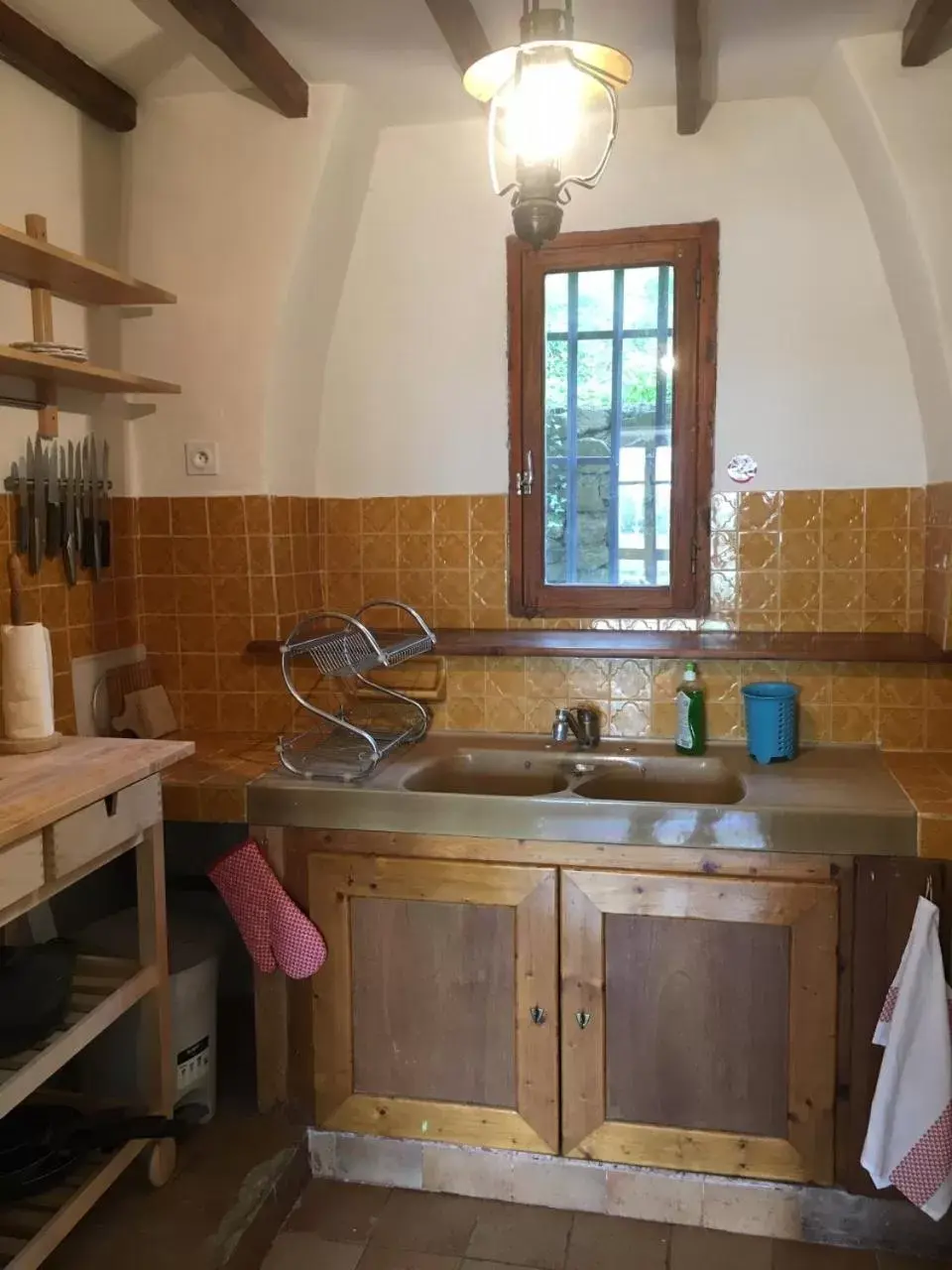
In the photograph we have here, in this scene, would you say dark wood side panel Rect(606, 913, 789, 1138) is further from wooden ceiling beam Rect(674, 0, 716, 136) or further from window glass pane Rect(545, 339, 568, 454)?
wooden ceiling beam Rect(674, 0, 716, 136)

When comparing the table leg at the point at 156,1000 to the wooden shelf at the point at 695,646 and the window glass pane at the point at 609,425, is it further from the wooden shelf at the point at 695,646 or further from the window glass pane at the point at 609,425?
the window glass pane at the point at 609,425

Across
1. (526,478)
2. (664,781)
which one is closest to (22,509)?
(526,478)

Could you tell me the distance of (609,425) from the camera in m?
2.46

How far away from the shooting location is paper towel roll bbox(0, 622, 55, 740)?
1.84 meters

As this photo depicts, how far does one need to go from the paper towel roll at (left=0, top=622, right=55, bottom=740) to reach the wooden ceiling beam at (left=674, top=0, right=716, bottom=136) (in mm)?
1637

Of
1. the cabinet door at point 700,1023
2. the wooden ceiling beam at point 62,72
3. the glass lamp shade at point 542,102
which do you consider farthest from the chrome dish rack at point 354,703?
the wooden ceiling beam at point 62,72

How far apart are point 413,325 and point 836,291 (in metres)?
1.00

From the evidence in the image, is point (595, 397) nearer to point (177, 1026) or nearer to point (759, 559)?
point (759, 559)

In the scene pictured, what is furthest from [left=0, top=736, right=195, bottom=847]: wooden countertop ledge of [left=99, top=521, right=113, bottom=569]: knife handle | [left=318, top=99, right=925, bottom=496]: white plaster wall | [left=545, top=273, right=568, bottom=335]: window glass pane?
[left=545, top=273, right=568, bottom=335]: window glass pane

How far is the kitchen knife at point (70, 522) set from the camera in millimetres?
2209

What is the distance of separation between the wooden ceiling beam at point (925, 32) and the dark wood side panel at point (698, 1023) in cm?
166

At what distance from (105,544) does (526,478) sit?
1.01 meters

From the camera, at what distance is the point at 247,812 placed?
208 centimetres

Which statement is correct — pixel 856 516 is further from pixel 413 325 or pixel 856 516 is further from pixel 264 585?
pixel 264 585
